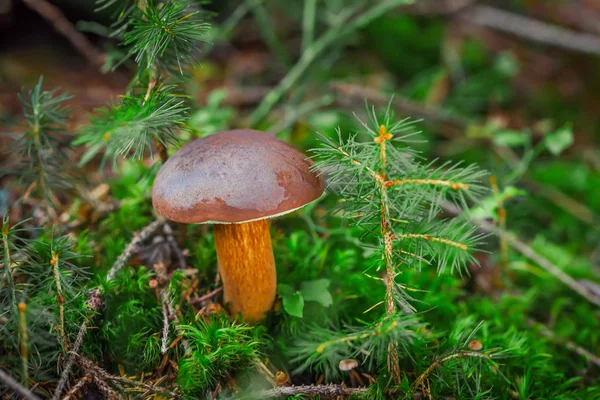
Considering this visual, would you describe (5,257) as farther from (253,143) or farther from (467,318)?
(467,318)

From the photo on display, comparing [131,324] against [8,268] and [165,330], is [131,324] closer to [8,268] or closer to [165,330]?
[165,330]

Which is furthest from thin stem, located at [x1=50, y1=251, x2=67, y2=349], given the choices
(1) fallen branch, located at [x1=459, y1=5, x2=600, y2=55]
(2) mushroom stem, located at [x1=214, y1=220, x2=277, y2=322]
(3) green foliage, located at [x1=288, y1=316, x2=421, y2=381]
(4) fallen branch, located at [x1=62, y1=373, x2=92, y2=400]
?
(1) fallen branch, located at [x1=459, y1=5, x2=600, y2=55]

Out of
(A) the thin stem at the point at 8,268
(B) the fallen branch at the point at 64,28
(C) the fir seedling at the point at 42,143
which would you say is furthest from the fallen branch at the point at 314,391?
(B) the fallen branch at the point at 64,28

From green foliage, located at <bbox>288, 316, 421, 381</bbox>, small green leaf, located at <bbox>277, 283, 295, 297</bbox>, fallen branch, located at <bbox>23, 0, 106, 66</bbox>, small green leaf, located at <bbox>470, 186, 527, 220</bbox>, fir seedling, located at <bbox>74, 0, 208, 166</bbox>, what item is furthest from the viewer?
fallen branch, located at <bbox>23, 0, 106, 66</bbox>

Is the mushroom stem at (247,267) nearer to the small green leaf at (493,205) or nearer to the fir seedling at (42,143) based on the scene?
the fir seedling at (42,143)

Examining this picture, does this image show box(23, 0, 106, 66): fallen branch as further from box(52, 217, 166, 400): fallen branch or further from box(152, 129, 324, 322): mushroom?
box(152, 129, 324, 322): mushroom

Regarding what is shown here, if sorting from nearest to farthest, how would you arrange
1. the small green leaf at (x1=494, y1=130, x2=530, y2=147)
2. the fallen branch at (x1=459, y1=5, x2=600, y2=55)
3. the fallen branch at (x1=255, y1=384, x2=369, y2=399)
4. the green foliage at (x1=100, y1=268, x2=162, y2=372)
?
the fallen branch at (x1=255, y1=384, x2=369, y2=399), the green foliage at (x1=100, y1=268, x2=162, y2=372), the small green leaf at (x1=494, y1=130, x2=530, y2=147), the fallen branch at (x1=459, y1=5, x2=600, y2=55)
